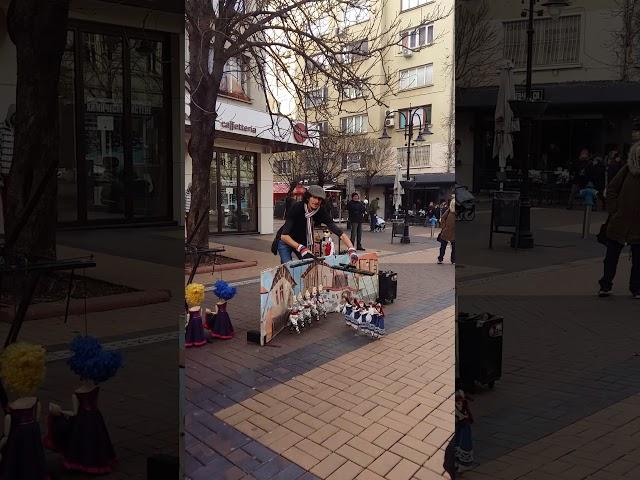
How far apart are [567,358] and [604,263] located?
315 mm

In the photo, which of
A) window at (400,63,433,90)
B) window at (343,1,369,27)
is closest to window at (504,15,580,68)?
window at (400,63,433,90)

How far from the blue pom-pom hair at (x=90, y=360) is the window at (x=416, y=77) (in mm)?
958

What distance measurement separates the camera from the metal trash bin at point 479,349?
1412 millimetres

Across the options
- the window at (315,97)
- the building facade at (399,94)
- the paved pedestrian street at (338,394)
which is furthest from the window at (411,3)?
the paved pedestrian street at (338,394)

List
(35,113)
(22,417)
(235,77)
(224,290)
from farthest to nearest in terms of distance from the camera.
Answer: (22,417)
(35,113)
(224,290)
(235,77)

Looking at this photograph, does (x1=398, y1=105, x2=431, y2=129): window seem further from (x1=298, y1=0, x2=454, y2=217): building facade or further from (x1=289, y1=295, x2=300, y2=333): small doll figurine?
(x1=289, y1=295, x2=300, y2=333): small doll figurine

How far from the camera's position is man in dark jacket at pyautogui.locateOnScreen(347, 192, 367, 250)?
1158 mm

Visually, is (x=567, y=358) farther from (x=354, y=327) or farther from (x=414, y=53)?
(x=414, y=53)

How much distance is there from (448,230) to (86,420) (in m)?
1.04

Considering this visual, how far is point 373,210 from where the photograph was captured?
1.15 metres

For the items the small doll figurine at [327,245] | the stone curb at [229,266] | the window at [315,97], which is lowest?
the stone curb at [229,266]

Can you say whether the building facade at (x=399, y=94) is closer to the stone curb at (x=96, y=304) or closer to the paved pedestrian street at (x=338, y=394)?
the paved pedestrian street at (x=338, y=394)

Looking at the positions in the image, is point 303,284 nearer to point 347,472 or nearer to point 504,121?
point 347,472

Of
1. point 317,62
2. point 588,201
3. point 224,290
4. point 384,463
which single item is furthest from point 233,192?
point 588,201
